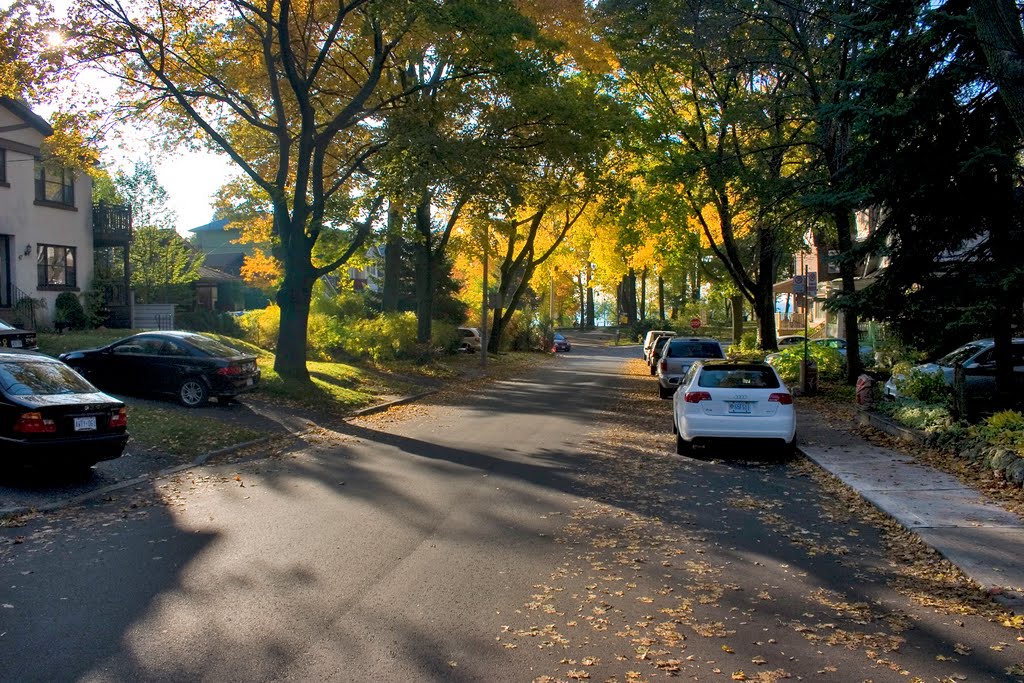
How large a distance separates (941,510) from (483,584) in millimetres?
5309

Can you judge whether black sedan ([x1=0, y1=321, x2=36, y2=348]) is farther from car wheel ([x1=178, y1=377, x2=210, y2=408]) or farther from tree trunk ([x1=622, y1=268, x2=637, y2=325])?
tree trunk ([x1=622, y1=268, x2=637, y2=325])

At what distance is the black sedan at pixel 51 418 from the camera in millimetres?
9453

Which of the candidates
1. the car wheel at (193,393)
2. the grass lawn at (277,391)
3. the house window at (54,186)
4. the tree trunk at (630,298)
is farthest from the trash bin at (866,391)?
the tree trunk at (630,298)

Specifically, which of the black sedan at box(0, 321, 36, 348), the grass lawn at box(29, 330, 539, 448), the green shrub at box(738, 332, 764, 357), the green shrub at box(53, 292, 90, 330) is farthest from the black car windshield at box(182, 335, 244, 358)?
the green shrub at box(738, 332, 764, 357)

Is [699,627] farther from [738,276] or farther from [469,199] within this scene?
[738,276]

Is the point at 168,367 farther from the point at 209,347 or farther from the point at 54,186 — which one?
the point at 54,186

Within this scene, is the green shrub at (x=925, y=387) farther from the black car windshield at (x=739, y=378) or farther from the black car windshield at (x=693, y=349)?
the black car windshield at (x=693, y=349)

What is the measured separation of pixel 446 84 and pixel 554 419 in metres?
8.81

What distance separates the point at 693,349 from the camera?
23484 mm

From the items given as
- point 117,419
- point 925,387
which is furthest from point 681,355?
point 117,419

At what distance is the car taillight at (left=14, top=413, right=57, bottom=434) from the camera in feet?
31.0

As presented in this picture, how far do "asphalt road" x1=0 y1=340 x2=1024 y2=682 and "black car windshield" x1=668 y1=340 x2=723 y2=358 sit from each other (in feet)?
38.0

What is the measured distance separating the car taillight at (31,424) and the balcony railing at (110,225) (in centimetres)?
2369

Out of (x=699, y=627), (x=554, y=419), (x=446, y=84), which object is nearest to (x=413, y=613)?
(x=699, y=627)
